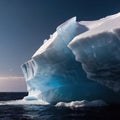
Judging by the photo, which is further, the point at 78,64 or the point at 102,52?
the point at 78,64

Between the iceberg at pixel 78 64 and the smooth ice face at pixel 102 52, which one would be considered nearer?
the smooth ice face at pixel 102 52

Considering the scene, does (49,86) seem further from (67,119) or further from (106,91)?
(67,119)

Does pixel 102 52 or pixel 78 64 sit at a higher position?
pixel 102 52

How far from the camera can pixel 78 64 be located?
2886 centimetres

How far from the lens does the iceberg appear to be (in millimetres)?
23969

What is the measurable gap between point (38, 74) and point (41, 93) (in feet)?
9.99

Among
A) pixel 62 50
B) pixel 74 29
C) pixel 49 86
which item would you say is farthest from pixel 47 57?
pixel 49 86

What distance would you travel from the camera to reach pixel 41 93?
3344 centimetres

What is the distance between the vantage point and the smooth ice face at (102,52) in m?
23.0

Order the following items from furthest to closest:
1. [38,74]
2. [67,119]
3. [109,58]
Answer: [38,74]
[109,58]
[67,119]

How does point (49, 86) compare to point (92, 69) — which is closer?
point (92, 69)

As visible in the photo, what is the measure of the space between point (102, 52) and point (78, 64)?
4766mm

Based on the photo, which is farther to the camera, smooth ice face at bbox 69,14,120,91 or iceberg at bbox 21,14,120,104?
iceberg at bbox 21,14,120,104

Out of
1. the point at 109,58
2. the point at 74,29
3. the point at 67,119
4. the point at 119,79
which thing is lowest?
the point at 67,119
